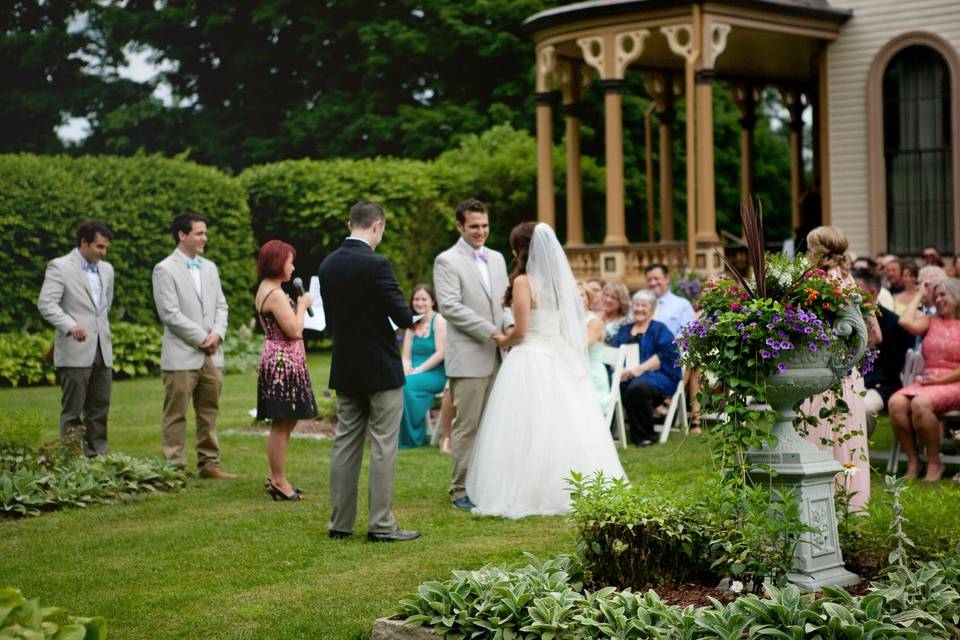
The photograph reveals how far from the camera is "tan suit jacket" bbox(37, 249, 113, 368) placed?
34.5ft

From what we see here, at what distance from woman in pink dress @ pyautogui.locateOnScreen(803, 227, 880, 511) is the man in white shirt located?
207 inches

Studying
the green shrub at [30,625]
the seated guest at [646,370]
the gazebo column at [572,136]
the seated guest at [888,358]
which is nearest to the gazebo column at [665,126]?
the gazebo column at [572,136]

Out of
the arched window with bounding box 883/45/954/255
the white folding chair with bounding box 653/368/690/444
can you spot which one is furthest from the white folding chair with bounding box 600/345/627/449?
the arched window with bounding box 883/45/954/255

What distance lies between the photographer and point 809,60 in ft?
70.5

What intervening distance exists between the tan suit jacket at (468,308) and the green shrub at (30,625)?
220 inches

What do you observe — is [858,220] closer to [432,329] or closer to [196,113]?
[432,329]

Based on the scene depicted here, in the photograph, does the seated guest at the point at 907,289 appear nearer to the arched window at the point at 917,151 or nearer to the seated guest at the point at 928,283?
the seated guest at the point at 928,283

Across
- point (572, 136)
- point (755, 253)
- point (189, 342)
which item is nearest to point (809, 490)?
point (755, 253)

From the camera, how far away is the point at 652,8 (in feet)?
56.9

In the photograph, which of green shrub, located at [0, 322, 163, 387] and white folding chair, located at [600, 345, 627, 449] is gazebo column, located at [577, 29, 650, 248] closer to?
white folding chair, located at [600, 345, 627, 449]

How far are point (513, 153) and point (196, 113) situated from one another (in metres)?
11.6

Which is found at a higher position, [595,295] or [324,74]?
[324,74]

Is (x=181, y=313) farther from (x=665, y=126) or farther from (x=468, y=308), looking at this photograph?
(x=665, y=126)

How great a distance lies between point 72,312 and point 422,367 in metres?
3.76
